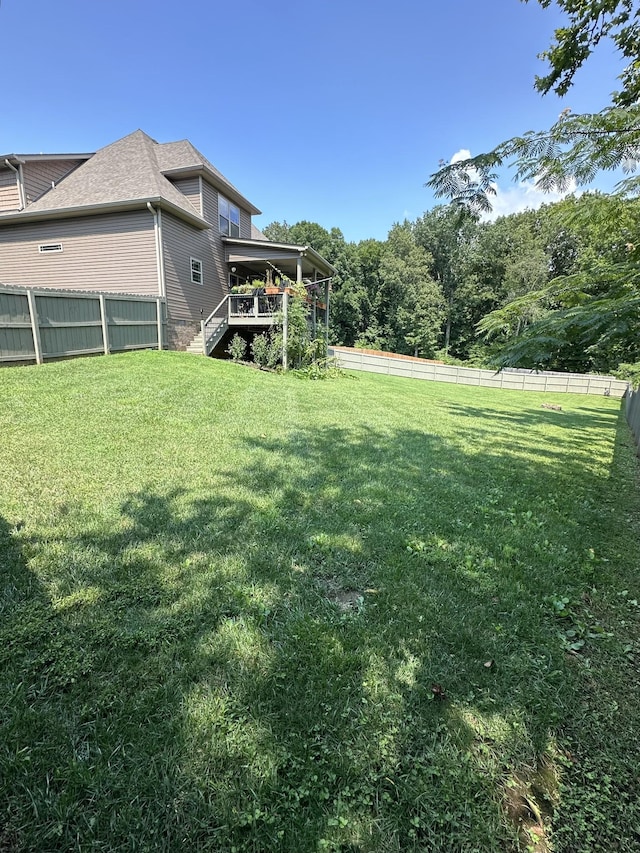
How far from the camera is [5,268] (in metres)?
13.9

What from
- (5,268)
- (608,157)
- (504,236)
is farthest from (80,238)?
(504,236)

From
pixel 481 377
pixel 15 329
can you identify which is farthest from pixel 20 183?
pixel 481 377

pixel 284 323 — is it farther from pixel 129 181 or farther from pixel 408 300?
pixel 408 300

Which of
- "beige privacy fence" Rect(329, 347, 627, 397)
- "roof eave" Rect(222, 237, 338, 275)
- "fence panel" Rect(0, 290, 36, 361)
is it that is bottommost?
"beige privacy fence" Rect(329, 347, 627, 397)

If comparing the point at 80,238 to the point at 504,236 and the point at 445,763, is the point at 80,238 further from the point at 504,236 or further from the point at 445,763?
the point at 504,236

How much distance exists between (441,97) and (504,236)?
32122mm

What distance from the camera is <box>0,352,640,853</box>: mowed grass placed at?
124cm

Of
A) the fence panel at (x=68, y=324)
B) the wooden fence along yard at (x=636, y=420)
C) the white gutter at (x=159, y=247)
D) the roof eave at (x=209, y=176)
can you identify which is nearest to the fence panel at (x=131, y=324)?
the fence panel at (x=68, y=324)

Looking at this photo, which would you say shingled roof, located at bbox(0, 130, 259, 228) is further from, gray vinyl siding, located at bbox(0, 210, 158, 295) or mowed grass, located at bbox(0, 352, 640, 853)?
mowed grass, located at bbox(0, 352, 640, 853)

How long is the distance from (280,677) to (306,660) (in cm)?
15

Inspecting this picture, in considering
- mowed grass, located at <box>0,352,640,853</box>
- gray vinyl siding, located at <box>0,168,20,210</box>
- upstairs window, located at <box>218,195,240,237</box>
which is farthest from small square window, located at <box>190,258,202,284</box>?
mowed grass, located at <box>0,352,640,853</box>

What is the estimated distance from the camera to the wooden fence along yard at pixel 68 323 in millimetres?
7883

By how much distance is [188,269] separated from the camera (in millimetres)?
13414

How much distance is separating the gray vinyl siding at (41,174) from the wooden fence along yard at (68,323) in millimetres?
7202
